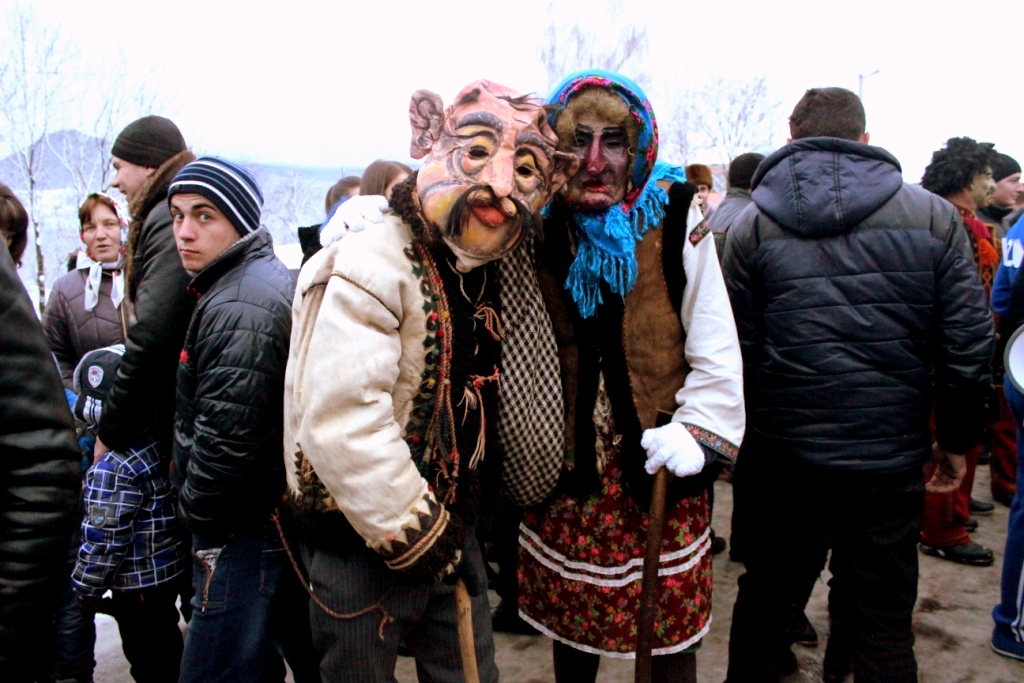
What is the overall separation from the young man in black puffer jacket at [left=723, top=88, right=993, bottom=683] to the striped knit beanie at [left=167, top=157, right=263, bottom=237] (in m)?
1.61

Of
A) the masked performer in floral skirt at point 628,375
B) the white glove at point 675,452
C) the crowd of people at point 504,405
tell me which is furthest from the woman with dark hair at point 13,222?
the white glove at point 675,452

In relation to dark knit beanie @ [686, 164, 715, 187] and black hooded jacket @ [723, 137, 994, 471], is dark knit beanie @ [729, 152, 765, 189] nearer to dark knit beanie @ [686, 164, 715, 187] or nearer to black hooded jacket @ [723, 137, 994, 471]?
dark knit beanie @ [686, 164, 715, 187]

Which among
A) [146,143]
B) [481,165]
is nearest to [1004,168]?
[481,165]

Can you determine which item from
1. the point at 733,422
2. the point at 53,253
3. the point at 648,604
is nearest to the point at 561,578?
the point at 648,604

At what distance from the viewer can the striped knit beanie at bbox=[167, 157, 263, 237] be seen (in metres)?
2.12

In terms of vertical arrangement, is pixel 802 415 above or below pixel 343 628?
above

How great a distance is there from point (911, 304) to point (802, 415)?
481 millimetres

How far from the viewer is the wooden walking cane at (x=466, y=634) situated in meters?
1.77

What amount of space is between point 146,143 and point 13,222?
1.87 feet

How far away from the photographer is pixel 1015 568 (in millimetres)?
2807

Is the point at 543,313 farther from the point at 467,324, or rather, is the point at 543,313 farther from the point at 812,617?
the point at 812,617

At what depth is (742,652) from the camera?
2490 millimetres

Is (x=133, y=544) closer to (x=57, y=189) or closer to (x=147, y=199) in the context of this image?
(x=147, y=199)

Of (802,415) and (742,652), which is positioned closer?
(802,415)
